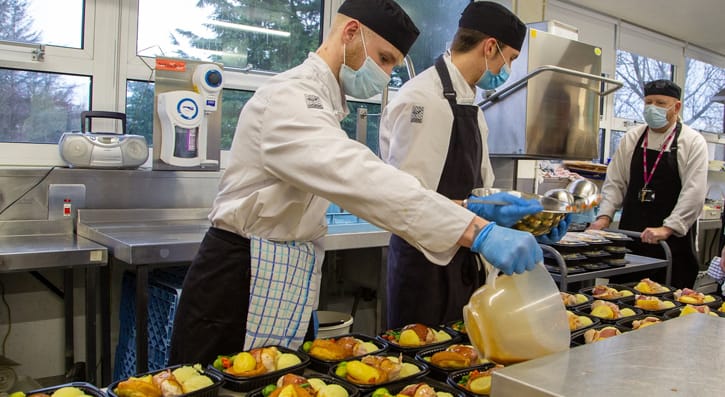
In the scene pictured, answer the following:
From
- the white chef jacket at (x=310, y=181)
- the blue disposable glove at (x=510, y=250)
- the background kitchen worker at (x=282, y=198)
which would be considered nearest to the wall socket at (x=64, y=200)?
the background kitchen worker at (x=282, y=198)

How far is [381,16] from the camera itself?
149 cm

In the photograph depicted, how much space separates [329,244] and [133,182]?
3.24 ft

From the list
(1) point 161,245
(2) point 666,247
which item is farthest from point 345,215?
(2) point 666,247

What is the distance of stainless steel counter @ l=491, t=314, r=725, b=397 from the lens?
76cm

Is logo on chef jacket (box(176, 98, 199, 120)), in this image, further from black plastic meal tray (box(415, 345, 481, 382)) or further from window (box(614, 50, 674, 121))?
window (box(614, 50, 674, 121))

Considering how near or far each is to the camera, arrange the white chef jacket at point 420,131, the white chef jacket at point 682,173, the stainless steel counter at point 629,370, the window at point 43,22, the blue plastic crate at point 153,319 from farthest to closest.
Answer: the white chef jacket at point 682,173 < the window at point 43,22 < the blue plastic crate at point 153,319 < the white chef jacket at point 420,131 < the stainless steel counter at point 629,370

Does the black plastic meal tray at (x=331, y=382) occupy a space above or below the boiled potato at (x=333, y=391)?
below

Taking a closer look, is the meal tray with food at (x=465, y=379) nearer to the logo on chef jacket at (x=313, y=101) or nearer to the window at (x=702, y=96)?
the logo on chef jacket at (x=313, y=101)

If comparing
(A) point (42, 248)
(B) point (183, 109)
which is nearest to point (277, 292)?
(A) point (42, 248)

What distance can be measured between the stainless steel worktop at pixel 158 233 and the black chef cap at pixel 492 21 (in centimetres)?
113

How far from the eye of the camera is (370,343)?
1.37 metres

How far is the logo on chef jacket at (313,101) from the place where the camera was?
4.13ft

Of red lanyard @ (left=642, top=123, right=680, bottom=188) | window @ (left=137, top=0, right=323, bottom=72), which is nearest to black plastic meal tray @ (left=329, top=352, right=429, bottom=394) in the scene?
window @ (left=137, top=0, right=323, bottom=72)

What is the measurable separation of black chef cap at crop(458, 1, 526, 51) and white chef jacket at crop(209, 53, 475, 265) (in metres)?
0.79
